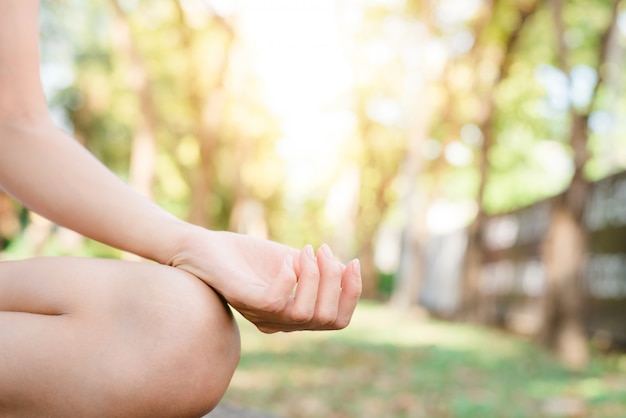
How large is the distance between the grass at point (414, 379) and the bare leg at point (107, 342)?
4177mm

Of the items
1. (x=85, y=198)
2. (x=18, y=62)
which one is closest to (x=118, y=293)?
(x=85, y=198)

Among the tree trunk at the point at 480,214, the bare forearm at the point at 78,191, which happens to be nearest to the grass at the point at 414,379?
the bare forearm at the point at 78,191

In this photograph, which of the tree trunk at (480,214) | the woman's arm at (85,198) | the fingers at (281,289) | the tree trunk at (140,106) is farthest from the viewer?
the tree trunk at (480,214)

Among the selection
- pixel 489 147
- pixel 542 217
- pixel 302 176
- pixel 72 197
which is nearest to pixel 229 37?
pixel 489 147

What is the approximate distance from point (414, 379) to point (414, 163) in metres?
10.9

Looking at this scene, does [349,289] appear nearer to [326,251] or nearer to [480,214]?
[326,251]

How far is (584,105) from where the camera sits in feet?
32.3

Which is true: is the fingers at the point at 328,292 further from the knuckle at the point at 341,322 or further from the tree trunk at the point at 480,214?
the tree trunk at the point at 480,214

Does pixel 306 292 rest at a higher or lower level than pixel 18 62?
lower

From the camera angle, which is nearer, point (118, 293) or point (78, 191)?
point (118, 293)

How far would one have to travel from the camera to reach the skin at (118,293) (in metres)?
1.15

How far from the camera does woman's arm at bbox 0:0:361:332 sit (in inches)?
48.4

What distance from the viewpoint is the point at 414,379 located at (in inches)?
294

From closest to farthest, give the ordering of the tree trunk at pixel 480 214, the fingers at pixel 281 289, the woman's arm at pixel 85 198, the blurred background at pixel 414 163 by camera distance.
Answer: the fingers at pixel 281 289 < the woman's arm at pixel 85 198 < the blurred background at pixel 414 163 < the tree trunk at pixel 480 214
